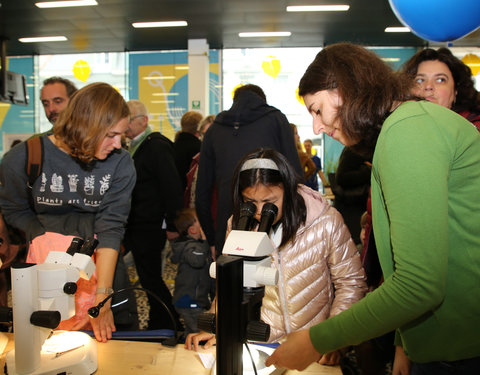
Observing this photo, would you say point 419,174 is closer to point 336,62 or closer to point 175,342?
point 336,62

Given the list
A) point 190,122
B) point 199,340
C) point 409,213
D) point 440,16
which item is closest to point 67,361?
point 199,340

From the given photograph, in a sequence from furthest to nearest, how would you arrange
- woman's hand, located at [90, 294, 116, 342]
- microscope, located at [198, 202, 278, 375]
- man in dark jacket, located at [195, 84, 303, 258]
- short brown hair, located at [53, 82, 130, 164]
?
man in dark jacket, located at [195, 84, 303, 258]
short brown hair, located at [53, 82, 130, 164]
woman's hand, located at [90, 294, 116, 342]
microscope, located at [198, 202, 278, 375]

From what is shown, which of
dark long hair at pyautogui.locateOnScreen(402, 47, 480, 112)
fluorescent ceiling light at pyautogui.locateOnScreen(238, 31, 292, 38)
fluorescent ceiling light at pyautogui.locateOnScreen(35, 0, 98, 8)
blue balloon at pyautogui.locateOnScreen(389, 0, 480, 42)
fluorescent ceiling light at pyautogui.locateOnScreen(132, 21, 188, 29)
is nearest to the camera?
dark long hair at pyautogui.locateOnScreen(402, 47, 480, 112)

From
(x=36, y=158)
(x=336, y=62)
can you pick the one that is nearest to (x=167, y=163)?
(x=36, y=158)

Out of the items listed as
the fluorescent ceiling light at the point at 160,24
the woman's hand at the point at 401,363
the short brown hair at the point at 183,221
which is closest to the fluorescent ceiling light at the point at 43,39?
the fluorescent ceiling light at the point at 160,24

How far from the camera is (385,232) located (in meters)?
0.79

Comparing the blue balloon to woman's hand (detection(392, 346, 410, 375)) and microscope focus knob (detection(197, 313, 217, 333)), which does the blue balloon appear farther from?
microscope focus knob (detection(197, 313, 217, 333))

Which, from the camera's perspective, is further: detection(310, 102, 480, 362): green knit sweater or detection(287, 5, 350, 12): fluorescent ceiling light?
detection(287, 5, 350, 12): fluorescent ceiling light

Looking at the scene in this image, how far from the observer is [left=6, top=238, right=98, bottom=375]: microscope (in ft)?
2.93

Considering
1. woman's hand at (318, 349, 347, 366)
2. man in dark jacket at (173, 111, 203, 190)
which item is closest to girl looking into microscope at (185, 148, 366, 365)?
woman's hand at (318, 349, 347, 366)

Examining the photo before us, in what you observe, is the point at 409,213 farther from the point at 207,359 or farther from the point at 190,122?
the point at 190,122

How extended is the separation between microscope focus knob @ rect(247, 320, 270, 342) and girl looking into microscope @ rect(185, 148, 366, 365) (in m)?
0.65

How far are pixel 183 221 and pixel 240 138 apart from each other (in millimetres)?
722

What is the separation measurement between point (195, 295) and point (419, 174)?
180 centimetres
